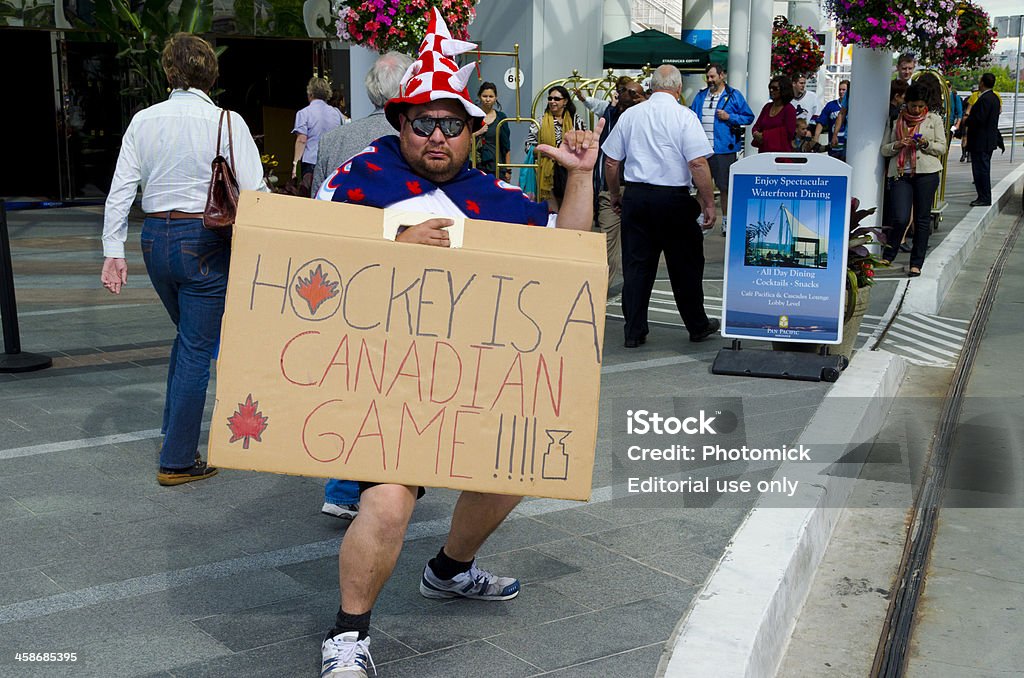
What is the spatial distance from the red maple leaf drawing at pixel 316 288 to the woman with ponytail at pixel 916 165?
8.60 metres

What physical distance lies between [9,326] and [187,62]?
3.14 meters

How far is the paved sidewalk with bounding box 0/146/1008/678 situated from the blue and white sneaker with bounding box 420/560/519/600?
0.04 meters

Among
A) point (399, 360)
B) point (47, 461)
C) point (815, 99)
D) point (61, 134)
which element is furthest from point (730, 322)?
point (61, 134)

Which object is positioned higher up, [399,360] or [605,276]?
[605,276]

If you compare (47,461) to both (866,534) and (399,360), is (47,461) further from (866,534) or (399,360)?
(866,534)

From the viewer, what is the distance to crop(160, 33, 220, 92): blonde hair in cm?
508

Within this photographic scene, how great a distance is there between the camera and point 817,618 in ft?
13.8

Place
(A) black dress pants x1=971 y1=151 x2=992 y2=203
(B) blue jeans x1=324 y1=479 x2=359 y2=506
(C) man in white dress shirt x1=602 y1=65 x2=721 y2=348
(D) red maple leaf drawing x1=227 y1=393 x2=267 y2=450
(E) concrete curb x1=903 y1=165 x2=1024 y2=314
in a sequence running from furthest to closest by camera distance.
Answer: (A) black dress pants x1=971 y1=151 x2=992 y2=203 → (E) concrete curb x1=903 y1=165 x2=1024 y2=314 → (C) man in white dress shirt x1=602 y1=65 x2=721 y2=348 → (B) blue jeans x1=324 y1=479 x2=359 y2=506 → (D) red maple leaf drawing x1=227 y1=393 x2=267 y2=450

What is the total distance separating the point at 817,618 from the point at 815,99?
15246 mm

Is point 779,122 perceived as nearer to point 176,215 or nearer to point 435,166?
point 176,215

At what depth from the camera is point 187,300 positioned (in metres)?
5.14

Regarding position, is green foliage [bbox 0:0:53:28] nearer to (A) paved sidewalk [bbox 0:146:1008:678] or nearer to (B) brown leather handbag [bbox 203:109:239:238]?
(A) paved sidewalk [bbox 0:146:1008:678]

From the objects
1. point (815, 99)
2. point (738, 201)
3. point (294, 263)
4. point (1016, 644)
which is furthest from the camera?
point (815, 99)

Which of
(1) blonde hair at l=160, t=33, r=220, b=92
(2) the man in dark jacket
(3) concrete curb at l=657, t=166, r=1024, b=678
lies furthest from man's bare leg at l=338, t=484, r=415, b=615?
(2) the man in dark jacket
